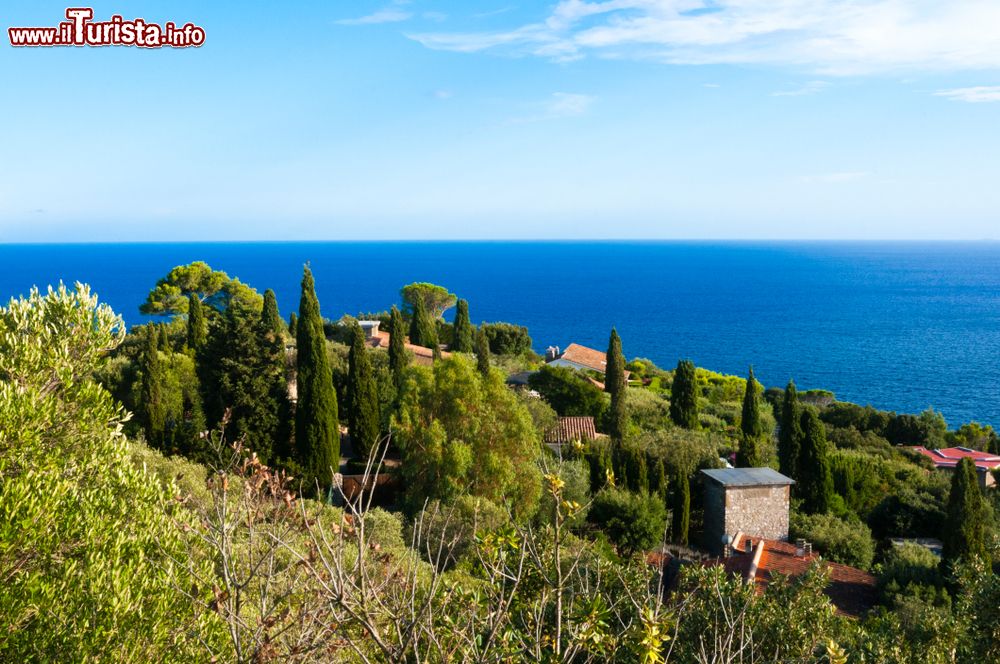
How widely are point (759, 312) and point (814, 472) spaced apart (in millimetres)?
84254

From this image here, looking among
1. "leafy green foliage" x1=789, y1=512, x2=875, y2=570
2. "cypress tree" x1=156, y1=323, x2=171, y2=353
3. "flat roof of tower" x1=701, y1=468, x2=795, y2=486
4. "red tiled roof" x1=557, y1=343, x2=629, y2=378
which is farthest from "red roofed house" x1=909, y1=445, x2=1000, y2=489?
"cypress tree" x1=156, y1=323, x2=171, y2=353

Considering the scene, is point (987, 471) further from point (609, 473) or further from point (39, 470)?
point (39, 470)

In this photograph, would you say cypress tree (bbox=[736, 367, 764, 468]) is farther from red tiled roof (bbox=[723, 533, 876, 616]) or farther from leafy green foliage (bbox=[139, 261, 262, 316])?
leafy green foliage (bbox=[139, 261, 262, 316])

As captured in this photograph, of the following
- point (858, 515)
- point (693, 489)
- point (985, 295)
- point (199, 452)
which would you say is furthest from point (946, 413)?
point (985, 295)

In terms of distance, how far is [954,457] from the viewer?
3025 cm

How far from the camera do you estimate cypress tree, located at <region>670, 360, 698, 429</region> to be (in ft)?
90.9

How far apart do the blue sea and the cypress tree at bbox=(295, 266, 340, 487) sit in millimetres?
33331

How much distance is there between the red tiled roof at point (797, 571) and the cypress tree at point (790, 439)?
544 cm

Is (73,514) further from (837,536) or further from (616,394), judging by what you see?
(616,394)

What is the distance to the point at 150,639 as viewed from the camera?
200 inches

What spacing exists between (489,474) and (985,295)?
135341 millimetres

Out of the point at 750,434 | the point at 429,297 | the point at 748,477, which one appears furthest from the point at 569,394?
the point at 429,297

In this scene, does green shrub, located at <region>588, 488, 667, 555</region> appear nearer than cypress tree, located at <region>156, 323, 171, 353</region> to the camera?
Yes

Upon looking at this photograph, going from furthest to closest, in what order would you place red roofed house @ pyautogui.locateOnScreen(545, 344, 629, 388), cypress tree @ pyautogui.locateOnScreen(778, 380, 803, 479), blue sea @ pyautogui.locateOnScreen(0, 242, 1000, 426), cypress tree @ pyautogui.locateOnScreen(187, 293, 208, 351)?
blue sea @ pyautogui.locateOnScreen(0, 242, 1000, 426) → red roofed house @ pyautogui.locateOnScreen(545, 344, 629, 388) → cypress tree @ pyautogui.locateOnScreen(187, 293, 208, 351) → cypress tree @ pyautogui.locateOnScreen(778, 380, 803, 479)
